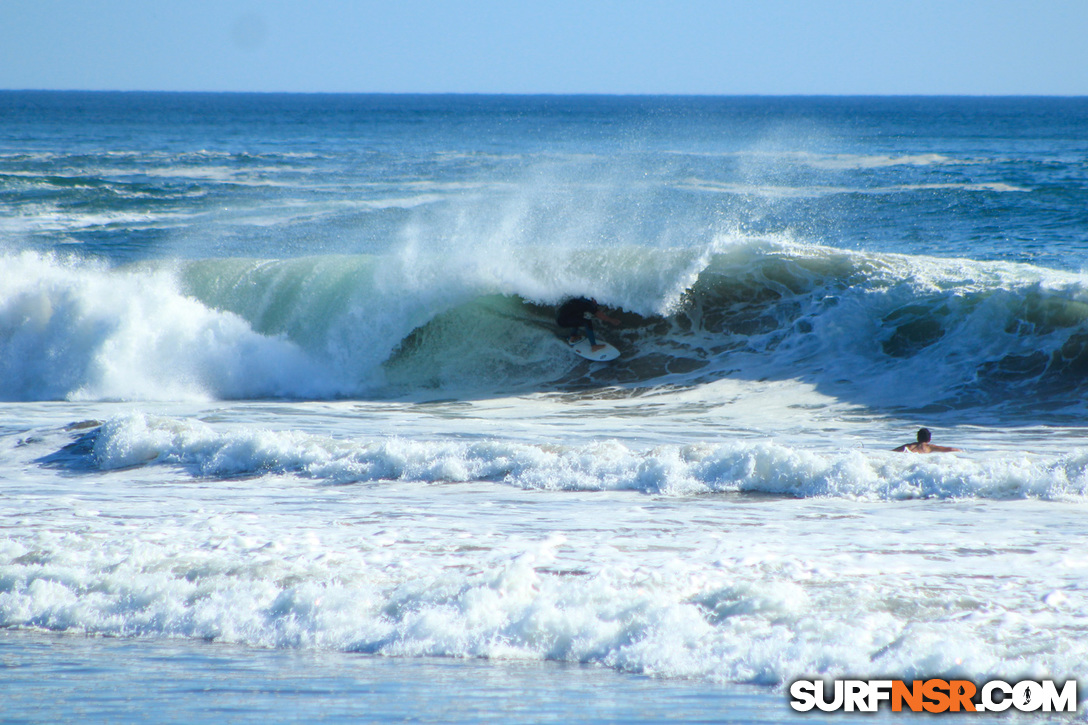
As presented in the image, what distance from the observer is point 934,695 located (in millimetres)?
3760

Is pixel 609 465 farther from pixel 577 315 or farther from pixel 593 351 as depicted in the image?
pixel 577 315

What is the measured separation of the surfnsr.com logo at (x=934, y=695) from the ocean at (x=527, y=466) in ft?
0.28

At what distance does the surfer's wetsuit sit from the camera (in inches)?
510

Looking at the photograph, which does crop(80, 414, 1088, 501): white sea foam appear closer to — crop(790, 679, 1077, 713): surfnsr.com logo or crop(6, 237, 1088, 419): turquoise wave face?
crop(790, 679, 1077, 713): surfnsr.com logo

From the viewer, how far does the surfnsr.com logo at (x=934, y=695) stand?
12.0 ft

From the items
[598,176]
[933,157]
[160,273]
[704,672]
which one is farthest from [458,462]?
[933,157]

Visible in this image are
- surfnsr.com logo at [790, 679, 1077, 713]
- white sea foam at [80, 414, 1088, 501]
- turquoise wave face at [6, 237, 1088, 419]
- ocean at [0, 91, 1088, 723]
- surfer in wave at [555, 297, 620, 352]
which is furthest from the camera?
surfer in wave at [555, 297, 620, 352]

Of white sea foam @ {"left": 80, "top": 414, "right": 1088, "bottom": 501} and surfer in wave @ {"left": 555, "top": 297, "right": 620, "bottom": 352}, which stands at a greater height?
surfer in wave @ {"left": 555, "top": 297, "right": 620, "bottom": 352}

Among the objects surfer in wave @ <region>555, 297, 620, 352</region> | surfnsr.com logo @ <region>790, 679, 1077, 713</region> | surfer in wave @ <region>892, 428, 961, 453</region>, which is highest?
surfer in wave @ <region>555, 297, 620, 352</region>

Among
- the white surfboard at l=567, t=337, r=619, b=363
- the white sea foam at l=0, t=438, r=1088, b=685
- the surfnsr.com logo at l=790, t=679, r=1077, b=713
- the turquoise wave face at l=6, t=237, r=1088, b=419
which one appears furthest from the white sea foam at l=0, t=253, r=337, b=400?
the surfnsr.com logo at l=790, t=679, r=1077, b=713

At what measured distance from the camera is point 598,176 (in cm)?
3173

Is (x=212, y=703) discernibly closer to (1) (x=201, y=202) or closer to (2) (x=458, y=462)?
(2) (x=458, y=462)

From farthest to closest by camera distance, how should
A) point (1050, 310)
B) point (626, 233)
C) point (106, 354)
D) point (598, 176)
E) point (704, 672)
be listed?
point (598, 176) < point (626, 233) < point (106, 354) < point (1050, 310) < point (704, 672)

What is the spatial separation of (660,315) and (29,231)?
51.8 feet
